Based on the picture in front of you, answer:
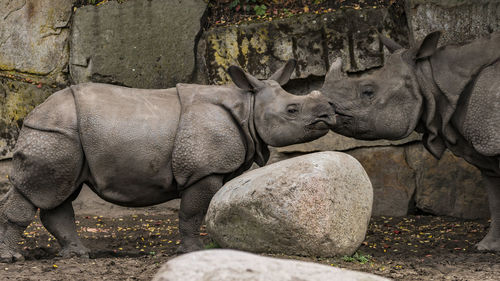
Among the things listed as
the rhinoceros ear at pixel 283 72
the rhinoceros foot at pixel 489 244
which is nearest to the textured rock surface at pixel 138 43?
the rhinoceros ear at pixel 283 72

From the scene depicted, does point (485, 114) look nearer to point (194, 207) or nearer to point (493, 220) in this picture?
point (493, 220)

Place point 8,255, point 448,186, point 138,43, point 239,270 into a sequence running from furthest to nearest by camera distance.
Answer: point 138,43 → point 448,186 → point 8,255 → point 239,270

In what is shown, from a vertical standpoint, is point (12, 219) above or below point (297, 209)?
below

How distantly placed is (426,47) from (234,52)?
7.97 ft

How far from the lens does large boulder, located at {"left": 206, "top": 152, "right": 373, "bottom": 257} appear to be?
5.73 metres

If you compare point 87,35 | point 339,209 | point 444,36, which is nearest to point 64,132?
point 339,209

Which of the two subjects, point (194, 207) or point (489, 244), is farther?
point (489, 244)

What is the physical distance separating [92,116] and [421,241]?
11.1 ft

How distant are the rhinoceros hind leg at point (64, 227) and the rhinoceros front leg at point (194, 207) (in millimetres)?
869

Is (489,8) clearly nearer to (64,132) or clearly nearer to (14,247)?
(64,132)

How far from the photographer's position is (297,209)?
571 cm

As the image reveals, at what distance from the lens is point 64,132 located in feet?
20.7

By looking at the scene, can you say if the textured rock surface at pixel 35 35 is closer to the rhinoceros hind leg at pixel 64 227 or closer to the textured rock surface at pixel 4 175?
the textured rock surface at pixel 4 175

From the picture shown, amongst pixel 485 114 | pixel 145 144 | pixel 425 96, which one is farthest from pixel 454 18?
pixel 145 144
